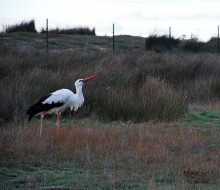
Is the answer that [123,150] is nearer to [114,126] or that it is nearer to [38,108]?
[38,108]

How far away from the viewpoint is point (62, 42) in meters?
29.2

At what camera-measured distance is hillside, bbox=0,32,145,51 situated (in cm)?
2705

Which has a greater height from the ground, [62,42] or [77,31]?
[77,31]

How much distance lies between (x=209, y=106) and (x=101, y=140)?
6917 millimetres

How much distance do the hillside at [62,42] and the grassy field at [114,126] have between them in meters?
5.76

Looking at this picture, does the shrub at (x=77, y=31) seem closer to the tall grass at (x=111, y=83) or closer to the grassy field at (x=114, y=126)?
the grassy field at (x=114, y=126)

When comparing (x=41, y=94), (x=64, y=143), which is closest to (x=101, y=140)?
(x=64, y=143)

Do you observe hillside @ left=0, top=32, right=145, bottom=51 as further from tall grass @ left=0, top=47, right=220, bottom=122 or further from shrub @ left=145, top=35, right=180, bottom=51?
tall grass @ left=0, top=47, right=220, bottom=122

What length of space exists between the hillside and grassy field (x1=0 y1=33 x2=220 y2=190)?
5757 millimetres

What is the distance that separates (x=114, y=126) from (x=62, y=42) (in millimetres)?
16784

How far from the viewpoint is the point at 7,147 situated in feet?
32.0

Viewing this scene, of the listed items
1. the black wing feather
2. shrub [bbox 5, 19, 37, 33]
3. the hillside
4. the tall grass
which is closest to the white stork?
the black wing feather

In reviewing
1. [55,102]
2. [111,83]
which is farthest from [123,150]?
[111,83]

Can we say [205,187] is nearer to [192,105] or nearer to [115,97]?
[115,97]
